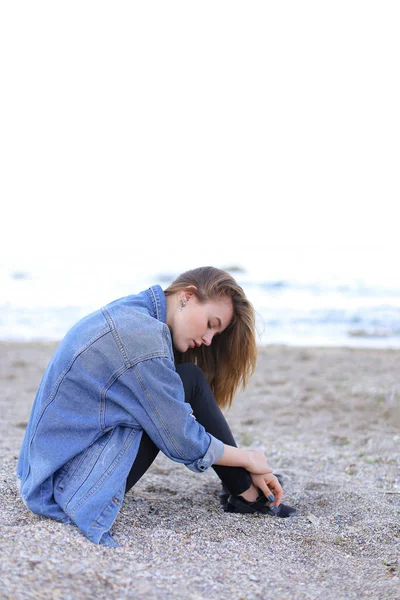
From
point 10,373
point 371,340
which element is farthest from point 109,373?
point 371,340

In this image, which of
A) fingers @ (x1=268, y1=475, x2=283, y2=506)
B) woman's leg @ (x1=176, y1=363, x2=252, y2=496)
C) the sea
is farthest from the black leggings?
the sea

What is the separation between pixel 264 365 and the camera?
7859mm

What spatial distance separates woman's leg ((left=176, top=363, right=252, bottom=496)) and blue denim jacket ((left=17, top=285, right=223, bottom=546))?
21 centimetres

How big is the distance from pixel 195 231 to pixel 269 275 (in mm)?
9654

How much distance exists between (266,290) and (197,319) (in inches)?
687

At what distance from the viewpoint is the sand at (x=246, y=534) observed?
75.5 inches

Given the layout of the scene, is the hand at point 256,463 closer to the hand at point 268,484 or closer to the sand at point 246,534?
the hand at point 268,484

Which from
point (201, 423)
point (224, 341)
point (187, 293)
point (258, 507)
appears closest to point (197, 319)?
point (187, 293)

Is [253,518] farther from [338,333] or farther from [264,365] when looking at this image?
[338,333]

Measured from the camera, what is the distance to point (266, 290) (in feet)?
65.2

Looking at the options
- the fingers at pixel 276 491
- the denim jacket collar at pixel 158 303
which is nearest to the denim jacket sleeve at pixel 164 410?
the denim jacket collar at pixel 158 303

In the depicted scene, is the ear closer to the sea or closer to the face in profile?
the face in profile

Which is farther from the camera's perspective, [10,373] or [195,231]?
[195,231]

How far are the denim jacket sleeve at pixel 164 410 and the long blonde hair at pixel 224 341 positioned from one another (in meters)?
0.39
